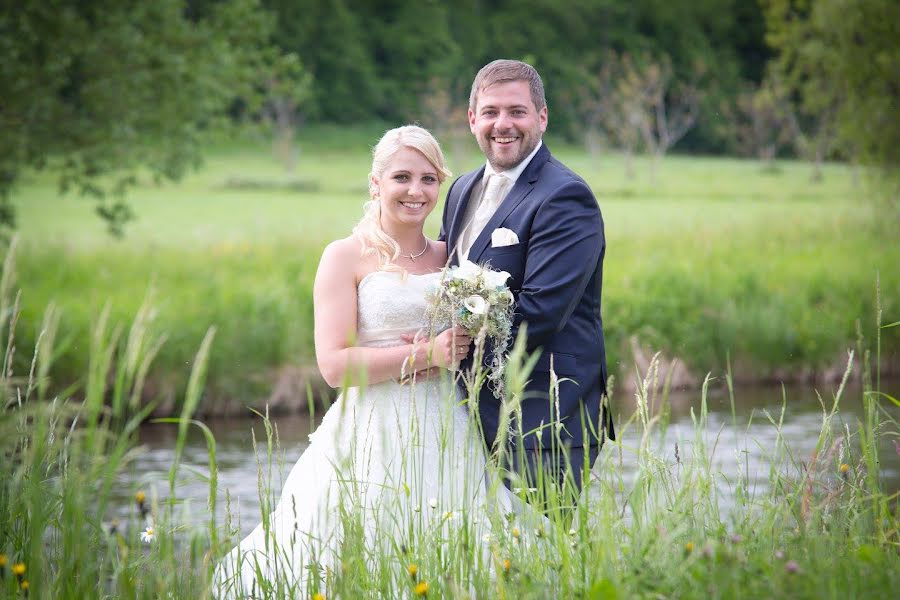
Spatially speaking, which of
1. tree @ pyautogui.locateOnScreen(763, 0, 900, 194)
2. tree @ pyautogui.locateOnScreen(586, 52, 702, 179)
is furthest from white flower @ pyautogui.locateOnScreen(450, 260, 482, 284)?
tree @ pyautogui.locateOnScreen(586, 52, 702, 179)

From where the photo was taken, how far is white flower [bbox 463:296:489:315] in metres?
3.93

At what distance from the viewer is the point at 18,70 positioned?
12.5m

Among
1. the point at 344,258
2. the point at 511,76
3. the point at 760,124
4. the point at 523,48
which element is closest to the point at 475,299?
the point at 344,258

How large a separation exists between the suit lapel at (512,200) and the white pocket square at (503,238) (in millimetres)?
56

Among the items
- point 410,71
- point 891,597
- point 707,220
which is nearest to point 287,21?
point 410,71

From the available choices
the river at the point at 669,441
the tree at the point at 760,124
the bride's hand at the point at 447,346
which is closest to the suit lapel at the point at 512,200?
the bride's hand at the point at 447,346

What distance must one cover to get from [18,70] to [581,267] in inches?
391

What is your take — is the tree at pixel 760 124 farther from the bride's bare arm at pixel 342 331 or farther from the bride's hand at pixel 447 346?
the bride's hand at pixel 447 346

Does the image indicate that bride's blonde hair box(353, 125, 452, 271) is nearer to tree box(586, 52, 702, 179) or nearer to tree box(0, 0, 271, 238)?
tree box(0, 0, 271, 238)

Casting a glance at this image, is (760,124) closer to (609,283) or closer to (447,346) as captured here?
(609,283)

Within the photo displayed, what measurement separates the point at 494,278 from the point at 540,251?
37cm

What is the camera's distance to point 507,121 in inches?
178

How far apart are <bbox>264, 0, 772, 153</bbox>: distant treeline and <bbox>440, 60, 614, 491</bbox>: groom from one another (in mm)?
33410

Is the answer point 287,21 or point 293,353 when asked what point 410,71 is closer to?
point 287,21
